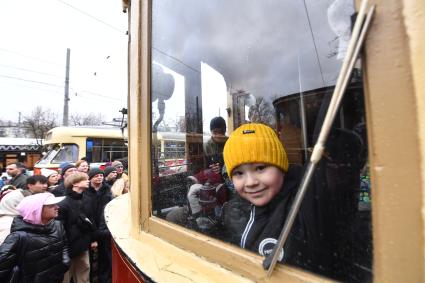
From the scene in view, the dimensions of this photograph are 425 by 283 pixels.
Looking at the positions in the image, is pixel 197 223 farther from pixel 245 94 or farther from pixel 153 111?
pixel 245 94

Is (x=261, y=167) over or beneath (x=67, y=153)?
beneath

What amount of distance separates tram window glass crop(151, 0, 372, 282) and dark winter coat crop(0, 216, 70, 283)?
5.48 feet

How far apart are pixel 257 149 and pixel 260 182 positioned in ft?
0.35

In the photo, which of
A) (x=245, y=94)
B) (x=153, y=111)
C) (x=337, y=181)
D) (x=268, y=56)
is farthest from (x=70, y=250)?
(x=337, y=181)

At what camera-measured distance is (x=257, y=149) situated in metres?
0.99

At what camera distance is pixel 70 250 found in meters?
3.12

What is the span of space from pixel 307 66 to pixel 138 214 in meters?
0.90

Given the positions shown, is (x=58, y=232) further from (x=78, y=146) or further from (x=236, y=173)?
(x=78, y=146)

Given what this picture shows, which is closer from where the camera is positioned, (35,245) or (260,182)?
(260,182)

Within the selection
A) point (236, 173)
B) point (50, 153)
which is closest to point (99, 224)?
point (236, 173)

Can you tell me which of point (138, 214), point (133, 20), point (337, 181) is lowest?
point (138, 214)

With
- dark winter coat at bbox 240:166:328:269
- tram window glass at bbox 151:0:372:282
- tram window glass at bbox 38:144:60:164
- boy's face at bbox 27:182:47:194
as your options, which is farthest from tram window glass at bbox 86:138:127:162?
dark winter coat at bbox 240:166:328:269

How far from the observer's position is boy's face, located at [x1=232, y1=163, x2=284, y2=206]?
99 centimetres

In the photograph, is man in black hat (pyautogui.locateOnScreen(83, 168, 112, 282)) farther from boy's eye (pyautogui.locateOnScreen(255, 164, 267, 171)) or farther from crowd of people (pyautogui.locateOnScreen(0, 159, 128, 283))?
boy's eye (pyautogui.locateOnScreen(255, 164, 267, 171))
